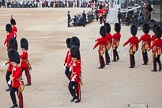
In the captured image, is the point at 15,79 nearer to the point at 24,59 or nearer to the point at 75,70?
the point at 75,70

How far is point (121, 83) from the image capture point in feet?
46.6

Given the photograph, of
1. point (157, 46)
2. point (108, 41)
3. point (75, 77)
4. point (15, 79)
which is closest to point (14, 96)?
point (15, 79)

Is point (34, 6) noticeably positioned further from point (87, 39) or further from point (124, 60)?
point (124, 60)

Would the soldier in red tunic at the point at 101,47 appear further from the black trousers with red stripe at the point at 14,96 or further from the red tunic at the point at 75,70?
the black trousers with red stripe at the point at 14,96

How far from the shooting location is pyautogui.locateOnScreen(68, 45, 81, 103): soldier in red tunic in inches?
469

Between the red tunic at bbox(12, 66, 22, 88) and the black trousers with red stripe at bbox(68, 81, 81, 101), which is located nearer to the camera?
the red tunic at bbox(12, 66, 22, 88)

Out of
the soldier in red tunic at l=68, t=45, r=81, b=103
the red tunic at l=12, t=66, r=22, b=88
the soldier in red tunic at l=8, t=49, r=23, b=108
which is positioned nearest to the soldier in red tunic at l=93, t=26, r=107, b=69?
the soldier in red tunic at l=68, t=45, r=81, b=103

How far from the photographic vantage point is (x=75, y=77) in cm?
Result: 1186

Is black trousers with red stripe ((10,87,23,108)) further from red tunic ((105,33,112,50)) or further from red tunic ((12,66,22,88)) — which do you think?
red tunic ((105,33,112,50))

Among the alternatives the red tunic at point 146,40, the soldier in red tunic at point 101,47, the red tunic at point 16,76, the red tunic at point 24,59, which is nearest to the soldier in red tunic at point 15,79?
the red tunic at point 16,76

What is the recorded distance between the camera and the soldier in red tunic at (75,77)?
39.1 ft

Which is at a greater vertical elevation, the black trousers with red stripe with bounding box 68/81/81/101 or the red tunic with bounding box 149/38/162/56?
the red tunic with bounding box 149/38/162/56

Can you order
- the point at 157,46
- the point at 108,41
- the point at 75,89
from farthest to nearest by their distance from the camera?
the point at 108,41
the point at 157,46
the point at 75,89

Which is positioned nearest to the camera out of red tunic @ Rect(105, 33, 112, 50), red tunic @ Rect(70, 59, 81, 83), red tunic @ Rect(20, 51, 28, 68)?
red tunic @ Rect(70, 59, 81, 83)
